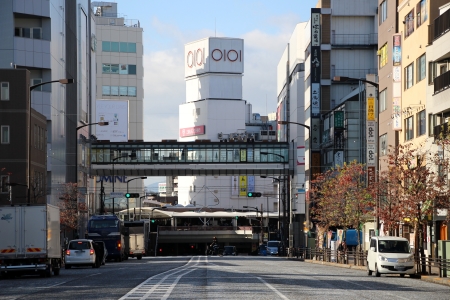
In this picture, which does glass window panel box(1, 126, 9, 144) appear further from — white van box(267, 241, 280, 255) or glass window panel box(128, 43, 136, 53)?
glass window panel box(128, 43, 136, 53)

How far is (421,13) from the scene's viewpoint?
59.1 metres

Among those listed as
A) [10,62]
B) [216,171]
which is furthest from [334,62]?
[10,62]

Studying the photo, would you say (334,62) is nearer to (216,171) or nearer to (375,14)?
(375,14)

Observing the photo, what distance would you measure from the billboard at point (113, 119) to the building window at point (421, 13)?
113357mm

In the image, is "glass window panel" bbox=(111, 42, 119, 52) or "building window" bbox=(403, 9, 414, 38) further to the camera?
"glass window panel" bbox=(111, 42, 119, 52)

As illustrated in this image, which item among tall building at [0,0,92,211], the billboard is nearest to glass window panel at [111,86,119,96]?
the billboard

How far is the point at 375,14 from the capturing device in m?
110

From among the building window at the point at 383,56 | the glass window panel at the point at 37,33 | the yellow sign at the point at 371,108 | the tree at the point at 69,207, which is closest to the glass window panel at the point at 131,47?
the glass window panel at the point at 37,33

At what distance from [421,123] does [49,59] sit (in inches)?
1476

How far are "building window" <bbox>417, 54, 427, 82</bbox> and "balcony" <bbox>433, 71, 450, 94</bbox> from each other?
5683 millimetres

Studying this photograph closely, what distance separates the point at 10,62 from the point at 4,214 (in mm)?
42195

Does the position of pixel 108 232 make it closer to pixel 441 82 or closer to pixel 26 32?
pixel 26 32

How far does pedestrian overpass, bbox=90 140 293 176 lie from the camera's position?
132625 millimetres

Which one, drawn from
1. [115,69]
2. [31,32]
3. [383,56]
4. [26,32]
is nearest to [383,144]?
[383,56]
